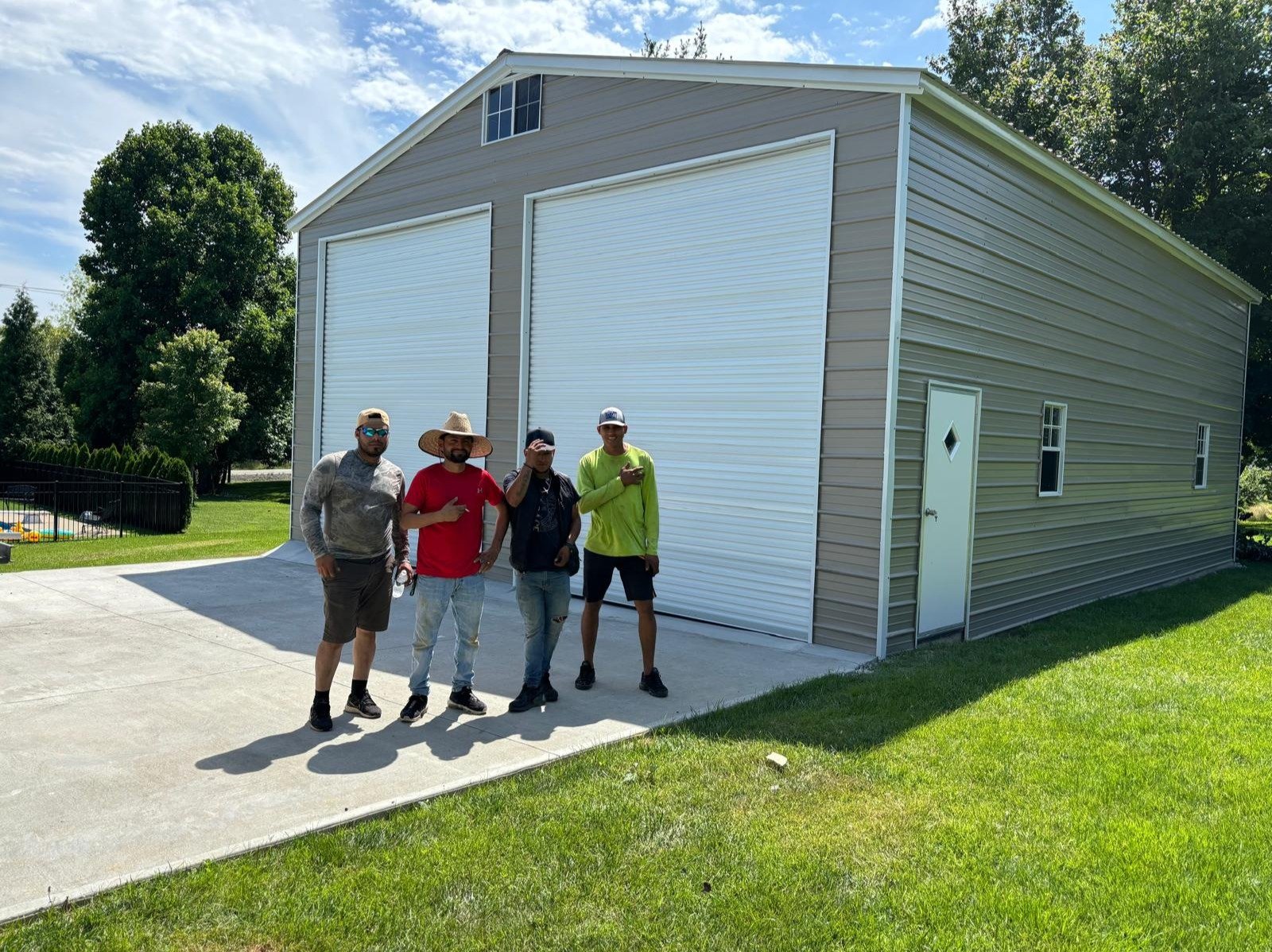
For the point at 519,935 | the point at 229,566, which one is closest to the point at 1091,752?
the point at 519,935

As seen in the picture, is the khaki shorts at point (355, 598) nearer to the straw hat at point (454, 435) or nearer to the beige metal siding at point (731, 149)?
the straw hat at point (454, 435)

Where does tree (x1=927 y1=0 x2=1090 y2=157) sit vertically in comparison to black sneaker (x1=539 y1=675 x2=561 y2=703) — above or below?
above

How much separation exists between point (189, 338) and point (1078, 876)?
28.8m

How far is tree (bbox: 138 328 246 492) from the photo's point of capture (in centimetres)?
2761

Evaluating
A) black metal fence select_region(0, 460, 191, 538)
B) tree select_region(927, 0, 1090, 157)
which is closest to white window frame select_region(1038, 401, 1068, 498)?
black metal fence select_region(0, 460, 191, 538)

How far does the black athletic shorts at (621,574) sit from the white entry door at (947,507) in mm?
3187

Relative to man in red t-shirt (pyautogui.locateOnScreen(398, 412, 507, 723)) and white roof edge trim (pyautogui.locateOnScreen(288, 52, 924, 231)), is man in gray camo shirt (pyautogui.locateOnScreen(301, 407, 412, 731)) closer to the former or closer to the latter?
man in red t-shirt (pyautogui.locateOnScreen(398, 412, 507, 723))

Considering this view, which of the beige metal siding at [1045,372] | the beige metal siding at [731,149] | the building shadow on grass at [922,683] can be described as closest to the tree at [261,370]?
the beige metal siding at [731,149]

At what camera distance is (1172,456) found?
47.6ft

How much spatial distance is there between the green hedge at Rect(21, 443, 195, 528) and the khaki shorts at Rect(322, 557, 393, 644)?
13521 mm

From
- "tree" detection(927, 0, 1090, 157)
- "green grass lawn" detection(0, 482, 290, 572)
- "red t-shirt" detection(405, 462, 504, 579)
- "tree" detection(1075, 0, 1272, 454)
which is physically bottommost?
"green grass lawn" detection(0, 482, 290, 572)

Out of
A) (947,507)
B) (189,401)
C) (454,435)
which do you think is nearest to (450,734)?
(454,435)

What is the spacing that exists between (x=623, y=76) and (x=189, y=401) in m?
21.7

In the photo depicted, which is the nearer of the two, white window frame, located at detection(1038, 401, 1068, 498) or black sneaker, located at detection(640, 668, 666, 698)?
black sneaker, located at detection(640, 668, 666, 698)
